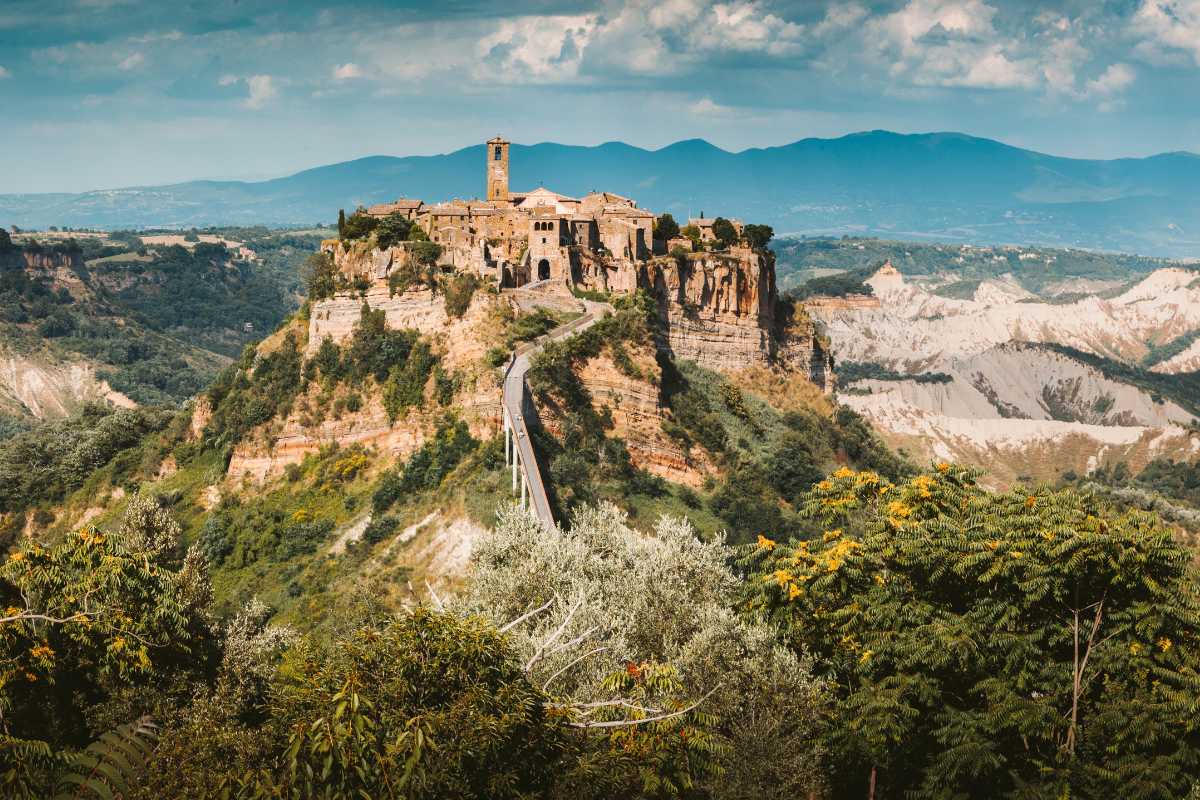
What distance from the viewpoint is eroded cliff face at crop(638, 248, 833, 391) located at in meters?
57.6

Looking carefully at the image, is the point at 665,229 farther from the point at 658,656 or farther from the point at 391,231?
the point at 658,656

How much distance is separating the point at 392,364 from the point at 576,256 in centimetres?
1234

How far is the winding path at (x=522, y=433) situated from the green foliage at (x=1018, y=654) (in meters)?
14.9

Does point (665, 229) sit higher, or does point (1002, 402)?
point (665, 229)

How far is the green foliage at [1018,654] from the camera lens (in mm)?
15625

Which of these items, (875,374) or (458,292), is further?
(875,374)

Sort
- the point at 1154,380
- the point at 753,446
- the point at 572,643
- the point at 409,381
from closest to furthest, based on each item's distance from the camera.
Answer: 1. the point at 572,643
2. the point at 409,381
3. the point at 753,446
4. the point at 1154,380

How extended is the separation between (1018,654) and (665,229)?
47765 mm

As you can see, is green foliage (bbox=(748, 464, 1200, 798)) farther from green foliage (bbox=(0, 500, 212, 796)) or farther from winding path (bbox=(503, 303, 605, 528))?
winding path (bbox=(503, 303, 605, 528))

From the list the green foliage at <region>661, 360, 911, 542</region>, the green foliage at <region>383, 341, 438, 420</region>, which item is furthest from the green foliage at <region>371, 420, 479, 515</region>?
the green foliage at <region>661, 360, 911, 542</region>

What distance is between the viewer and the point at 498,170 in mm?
63094

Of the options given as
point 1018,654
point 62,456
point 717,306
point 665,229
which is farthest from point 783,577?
point 62,456

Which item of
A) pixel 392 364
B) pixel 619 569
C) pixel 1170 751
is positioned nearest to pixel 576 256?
pixel 392 364

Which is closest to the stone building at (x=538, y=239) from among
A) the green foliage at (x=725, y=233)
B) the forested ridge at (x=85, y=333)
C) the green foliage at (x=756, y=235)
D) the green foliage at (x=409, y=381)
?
the green foliage at (x=725, y=233)
